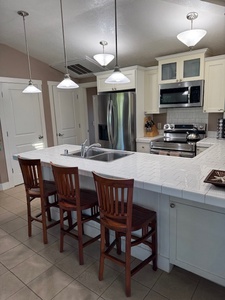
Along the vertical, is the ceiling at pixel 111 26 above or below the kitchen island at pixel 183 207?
above

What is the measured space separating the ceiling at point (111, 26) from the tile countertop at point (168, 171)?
1584mm

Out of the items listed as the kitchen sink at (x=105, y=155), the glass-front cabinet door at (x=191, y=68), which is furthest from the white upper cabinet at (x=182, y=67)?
the kitchen sink at (x=105, y=155)

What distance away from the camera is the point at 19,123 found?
14.2ft

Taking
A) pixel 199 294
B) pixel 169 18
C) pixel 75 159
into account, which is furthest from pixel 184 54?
pixel 199 294

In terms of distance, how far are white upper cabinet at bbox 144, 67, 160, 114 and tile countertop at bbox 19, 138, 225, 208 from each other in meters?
1.70

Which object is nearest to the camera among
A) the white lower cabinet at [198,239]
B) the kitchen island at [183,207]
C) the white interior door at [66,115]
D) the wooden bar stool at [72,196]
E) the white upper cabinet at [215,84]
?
the kitchen island at [183,207]

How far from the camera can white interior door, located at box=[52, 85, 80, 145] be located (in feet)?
16.2

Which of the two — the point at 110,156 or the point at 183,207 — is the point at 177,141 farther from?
the point at 183,207

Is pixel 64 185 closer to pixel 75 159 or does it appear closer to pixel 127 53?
pixel 75 159

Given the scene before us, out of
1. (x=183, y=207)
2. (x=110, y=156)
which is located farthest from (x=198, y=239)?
(x=110, y=156)

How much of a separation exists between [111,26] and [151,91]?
1392 millimetres

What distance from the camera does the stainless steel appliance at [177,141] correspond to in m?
3.43

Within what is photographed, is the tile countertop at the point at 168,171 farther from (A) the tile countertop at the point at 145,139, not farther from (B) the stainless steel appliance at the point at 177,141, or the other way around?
(A) the tile countertop at the point at 145,139

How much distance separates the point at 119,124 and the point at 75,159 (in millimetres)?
1800
